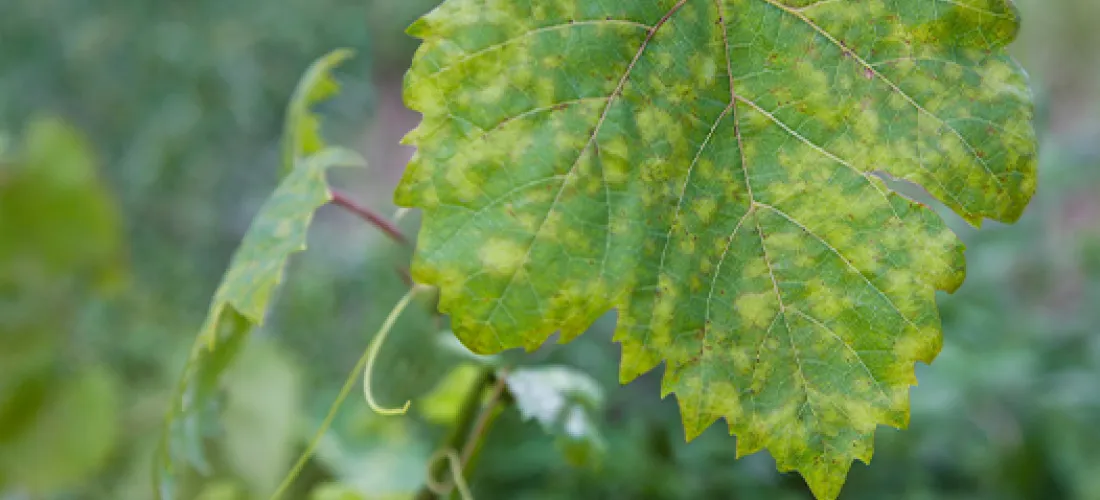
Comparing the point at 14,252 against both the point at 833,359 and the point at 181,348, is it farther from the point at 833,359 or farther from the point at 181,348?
the point at 833,359

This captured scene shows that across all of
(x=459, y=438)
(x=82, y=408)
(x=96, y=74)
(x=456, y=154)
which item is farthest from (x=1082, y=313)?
(x=96, y=74)

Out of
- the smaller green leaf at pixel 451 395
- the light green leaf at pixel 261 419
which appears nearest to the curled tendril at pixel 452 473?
the smaller green leaf at pixel 451 395

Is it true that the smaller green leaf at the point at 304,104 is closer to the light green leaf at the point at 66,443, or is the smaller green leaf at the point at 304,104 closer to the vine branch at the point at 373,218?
the vine branch at the point at 373,218

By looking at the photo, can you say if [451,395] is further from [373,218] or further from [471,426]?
[373,218]

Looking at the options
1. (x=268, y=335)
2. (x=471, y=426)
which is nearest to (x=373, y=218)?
(x=471, y=426)

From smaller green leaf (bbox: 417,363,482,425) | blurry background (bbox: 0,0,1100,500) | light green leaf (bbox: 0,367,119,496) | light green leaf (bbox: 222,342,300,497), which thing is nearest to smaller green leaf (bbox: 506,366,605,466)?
blurry background (bbox: 0,0,1100,500)

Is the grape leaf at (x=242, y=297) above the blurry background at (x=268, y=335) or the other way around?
above
